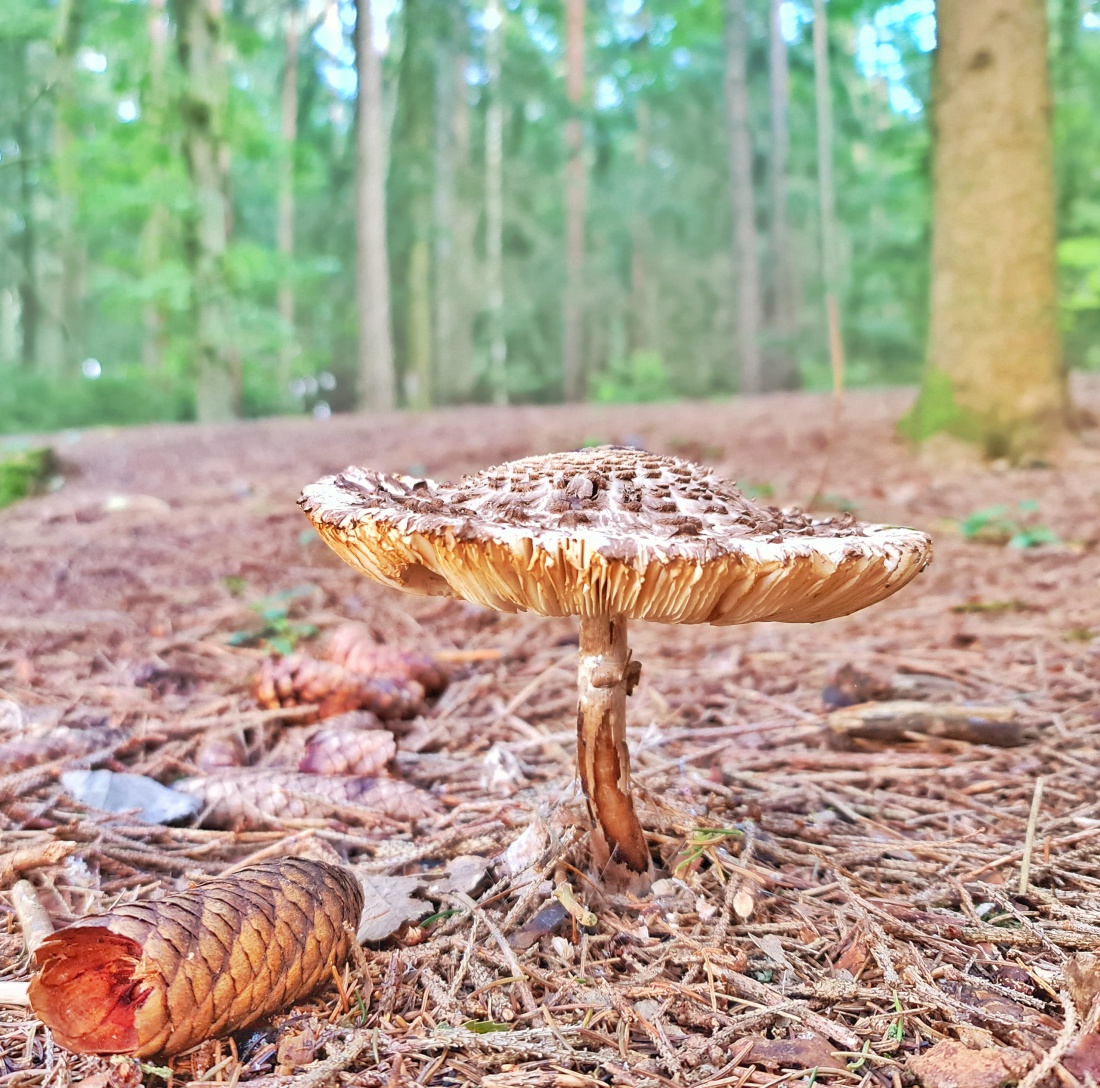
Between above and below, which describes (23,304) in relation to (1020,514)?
above

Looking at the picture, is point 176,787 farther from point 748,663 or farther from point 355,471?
point 748,663

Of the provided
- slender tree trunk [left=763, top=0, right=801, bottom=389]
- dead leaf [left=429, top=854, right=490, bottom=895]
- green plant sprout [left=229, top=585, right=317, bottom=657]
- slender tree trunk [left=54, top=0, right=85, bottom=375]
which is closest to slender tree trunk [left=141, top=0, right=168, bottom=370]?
slender tree trunk [left=54, top=0, right=85, bottom=375]

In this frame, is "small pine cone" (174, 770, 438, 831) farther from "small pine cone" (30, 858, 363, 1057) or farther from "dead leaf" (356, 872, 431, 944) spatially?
"small pine cone" (30, 858, 363, 1057)

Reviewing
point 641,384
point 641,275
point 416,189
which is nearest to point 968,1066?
point 416,189

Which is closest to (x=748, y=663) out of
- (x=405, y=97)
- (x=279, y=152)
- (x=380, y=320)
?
(x=380, y=320)

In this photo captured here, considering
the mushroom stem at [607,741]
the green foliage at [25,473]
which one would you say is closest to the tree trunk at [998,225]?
the mushroom stem at [607,741]

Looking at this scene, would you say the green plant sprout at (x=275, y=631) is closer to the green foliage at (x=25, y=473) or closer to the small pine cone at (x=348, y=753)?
the small pine cone at (x=348, y=753)

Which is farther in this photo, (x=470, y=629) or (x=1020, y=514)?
(x=1020, y=514)
